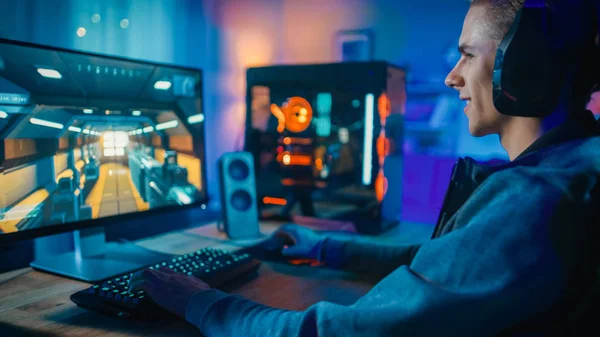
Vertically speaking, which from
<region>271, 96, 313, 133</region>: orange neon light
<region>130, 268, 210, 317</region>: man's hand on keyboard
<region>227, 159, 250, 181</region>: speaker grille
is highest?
<region>271, 96, 313, 133</region>: orange neon light

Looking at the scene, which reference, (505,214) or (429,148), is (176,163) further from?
(429,148)

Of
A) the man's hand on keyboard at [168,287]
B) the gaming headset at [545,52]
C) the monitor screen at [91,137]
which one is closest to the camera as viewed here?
the gaming headset at [545,52]

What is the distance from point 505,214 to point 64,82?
87 cm

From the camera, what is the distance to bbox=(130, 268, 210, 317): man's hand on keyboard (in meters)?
0.72

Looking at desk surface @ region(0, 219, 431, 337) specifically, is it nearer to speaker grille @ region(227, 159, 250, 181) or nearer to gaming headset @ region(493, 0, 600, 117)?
speaker grille @ region(227, 159, 250, 181)

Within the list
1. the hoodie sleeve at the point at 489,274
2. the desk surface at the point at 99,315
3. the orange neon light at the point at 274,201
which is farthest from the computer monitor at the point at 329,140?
the hoodie sleeve at the point at 489,274

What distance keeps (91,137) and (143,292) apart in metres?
0.40

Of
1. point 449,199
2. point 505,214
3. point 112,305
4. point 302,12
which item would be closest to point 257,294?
point 112,305

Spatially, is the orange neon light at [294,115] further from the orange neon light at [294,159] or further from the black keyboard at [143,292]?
the black keyboard at [143,292]

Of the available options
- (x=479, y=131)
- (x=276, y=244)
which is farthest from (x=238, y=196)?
(x=479, y=131)

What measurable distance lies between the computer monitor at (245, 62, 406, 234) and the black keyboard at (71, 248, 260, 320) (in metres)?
0.55

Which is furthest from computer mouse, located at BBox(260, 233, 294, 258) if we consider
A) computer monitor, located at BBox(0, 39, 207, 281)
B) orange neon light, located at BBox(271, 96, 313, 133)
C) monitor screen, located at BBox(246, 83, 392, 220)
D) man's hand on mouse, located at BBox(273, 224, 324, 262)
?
orange neon light, located at BBox(271, 96, 313, 133)

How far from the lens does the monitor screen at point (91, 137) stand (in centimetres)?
86

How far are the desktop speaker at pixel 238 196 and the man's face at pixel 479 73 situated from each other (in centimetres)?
78
